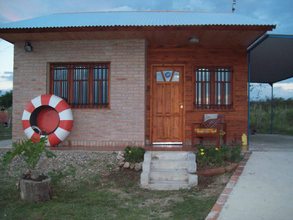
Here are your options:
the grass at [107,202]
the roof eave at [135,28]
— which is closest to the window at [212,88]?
the roof eave at [135,28]

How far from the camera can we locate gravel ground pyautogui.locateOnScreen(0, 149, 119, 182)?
7264 mm

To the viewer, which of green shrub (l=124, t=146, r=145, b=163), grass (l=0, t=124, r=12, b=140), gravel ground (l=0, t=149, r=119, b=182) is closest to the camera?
gravel ground (l=0, t=149, r=119, b=182)

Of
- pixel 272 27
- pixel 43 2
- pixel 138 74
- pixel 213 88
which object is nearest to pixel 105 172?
pixel 138 74

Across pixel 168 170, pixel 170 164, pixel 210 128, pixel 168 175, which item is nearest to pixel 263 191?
pixel 168 175

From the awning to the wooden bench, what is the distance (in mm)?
2080

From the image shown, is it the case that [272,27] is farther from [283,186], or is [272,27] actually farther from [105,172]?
[105,172]

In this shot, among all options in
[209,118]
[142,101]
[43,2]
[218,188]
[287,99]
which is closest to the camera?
[218,188]

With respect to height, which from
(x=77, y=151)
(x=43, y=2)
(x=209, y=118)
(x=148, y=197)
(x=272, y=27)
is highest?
(x=43, y=2)

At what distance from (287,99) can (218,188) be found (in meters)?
19.9

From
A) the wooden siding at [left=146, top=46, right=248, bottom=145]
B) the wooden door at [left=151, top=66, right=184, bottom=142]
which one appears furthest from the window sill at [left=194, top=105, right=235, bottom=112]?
the wooden door at [left=151, top=66, right=184, bottom=142]

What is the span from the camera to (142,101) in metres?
8.77

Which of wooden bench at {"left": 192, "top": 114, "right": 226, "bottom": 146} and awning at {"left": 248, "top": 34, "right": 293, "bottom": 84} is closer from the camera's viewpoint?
wooden bench at {"left": 192, "top": 114, "right": 226, "bottom": 146}

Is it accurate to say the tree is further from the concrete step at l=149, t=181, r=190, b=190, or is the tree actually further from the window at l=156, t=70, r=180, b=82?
the concrete step at l=149, t=181, r=190, b=190

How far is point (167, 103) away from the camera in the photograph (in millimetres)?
9703
